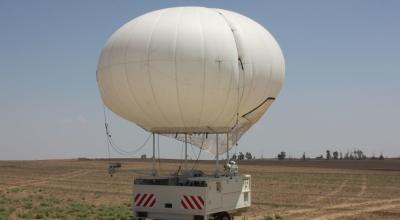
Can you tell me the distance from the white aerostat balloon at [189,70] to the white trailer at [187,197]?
1327mm

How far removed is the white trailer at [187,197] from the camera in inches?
491

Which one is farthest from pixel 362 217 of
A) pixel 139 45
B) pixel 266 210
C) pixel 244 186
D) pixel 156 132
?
pixel 139 45

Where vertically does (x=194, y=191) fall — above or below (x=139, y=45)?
below

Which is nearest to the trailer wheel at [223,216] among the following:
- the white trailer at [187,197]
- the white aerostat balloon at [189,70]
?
the white trailer at [187,197]

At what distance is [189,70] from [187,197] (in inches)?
118

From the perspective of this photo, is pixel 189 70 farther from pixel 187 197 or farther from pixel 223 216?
pixel 223 216

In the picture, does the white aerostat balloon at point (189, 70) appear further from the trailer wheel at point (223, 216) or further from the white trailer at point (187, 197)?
the trailer wheel at point (223, 216)

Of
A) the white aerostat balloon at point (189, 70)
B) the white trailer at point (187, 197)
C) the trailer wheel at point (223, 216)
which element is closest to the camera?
the white aerostat balloon at point (189, 70)

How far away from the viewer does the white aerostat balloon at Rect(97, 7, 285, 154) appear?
12.1 meters

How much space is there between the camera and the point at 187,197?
41.3 feet

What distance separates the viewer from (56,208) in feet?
81.9

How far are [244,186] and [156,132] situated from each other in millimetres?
2691

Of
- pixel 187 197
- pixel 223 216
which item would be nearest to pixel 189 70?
pixel 187 197

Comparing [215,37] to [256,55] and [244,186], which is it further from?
[244,186]
